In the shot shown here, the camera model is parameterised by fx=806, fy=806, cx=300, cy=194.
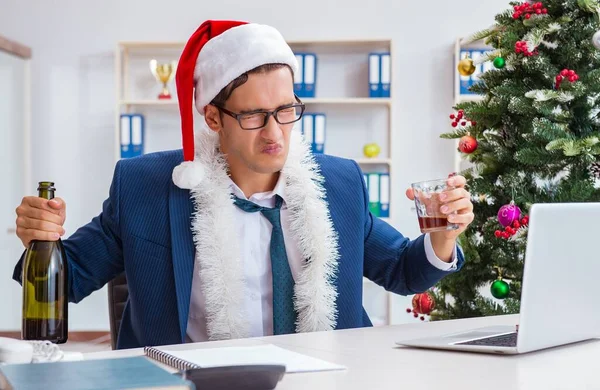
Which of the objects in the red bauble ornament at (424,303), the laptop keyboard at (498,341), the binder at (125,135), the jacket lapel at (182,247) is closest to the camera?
the laptop keyboard at (498,341)

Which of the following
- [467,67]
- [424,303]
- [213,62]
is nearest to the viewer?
[213,62]

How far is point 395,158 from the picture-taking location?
511cm

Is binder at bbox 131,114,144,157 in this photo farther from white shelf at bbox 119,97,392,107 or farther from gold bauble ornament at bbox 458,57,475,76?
gold bauble ornament at bbox 458,57,475,76

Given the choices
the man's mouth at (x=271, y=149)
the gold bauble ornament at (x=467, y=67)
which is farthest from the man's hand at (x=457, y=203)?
the gold bauble ornament at (x=467, y=67)

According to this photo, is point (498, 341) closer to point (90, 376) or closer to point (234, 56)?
point (90, 376)

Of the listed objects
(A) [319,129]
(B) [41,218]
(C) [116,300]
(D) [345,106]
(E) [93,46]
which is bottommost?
(C) [116,300]

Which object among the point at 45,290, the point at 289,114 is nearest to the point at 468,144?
the point at 289,114

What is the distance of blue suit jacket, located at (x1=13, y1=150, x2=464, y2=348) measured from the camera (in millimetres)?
1745

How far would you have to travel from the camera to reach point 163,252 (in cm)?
176

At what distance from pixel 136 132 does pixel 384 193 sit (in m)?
1.59

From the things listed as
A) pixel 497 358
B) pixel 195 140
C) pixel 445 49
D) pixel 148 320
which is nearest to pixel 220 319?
pixel 148 320

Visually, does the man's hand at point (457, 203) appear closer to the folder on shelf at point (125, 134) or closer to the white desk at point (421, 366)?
the white desk at point (421, 366)

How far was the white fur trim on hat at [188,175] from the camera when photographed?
1773 millimetres

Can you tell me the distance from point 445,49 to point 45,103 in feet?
8.56
